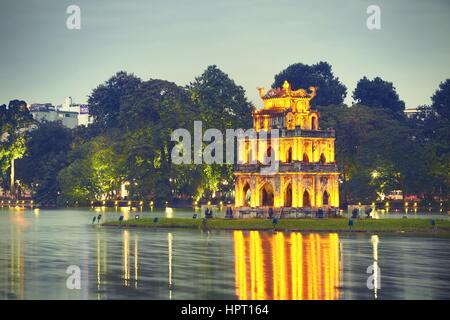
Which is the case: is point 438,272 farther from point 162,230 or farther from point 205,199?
point 205,199

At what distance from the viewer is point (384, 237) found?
99.1 metres

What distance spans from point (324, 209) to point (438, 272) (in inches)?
2385

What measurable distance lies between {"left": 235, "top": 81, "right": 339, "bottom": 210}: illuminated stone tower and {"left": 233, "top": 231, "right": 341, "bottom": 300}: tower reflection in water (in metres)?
27.1

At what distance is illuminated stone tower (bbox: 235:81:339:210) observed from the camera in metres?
124

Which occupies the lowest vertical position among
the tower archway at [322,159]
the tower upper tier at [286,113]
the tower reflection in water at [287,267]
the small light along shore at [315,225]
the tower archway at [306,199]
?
the tower reflection in water at [287,267]

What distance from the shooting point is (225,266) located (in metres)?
66.9

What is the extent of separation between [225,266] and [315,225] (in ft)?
148

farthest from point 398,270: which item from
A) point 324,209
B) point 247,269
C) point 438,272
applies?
point 324,209

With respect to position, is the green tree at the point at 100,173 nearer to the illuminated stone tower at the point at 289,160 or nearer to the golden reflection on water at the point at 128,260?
the illuminated stone tower at the point at 289,160

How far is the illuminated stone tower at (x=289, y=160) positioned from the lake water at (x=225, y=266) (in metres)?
21.9

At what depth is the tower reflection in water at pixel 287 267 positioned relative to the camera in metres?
53.3

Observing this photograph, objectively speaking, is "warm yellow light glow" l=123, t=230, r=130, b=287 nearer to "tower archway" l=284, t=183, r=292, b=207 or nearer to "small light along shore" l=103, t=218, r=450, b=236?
"small light along shore" l=103, t=218, r=450, b=236

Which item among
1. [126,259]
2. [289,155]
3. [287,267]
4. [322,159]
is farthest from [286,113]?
[287,267]

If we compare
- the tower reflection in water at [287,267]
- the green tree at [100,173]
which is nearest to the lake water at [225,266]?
the tower reflection in water at [287,267]
